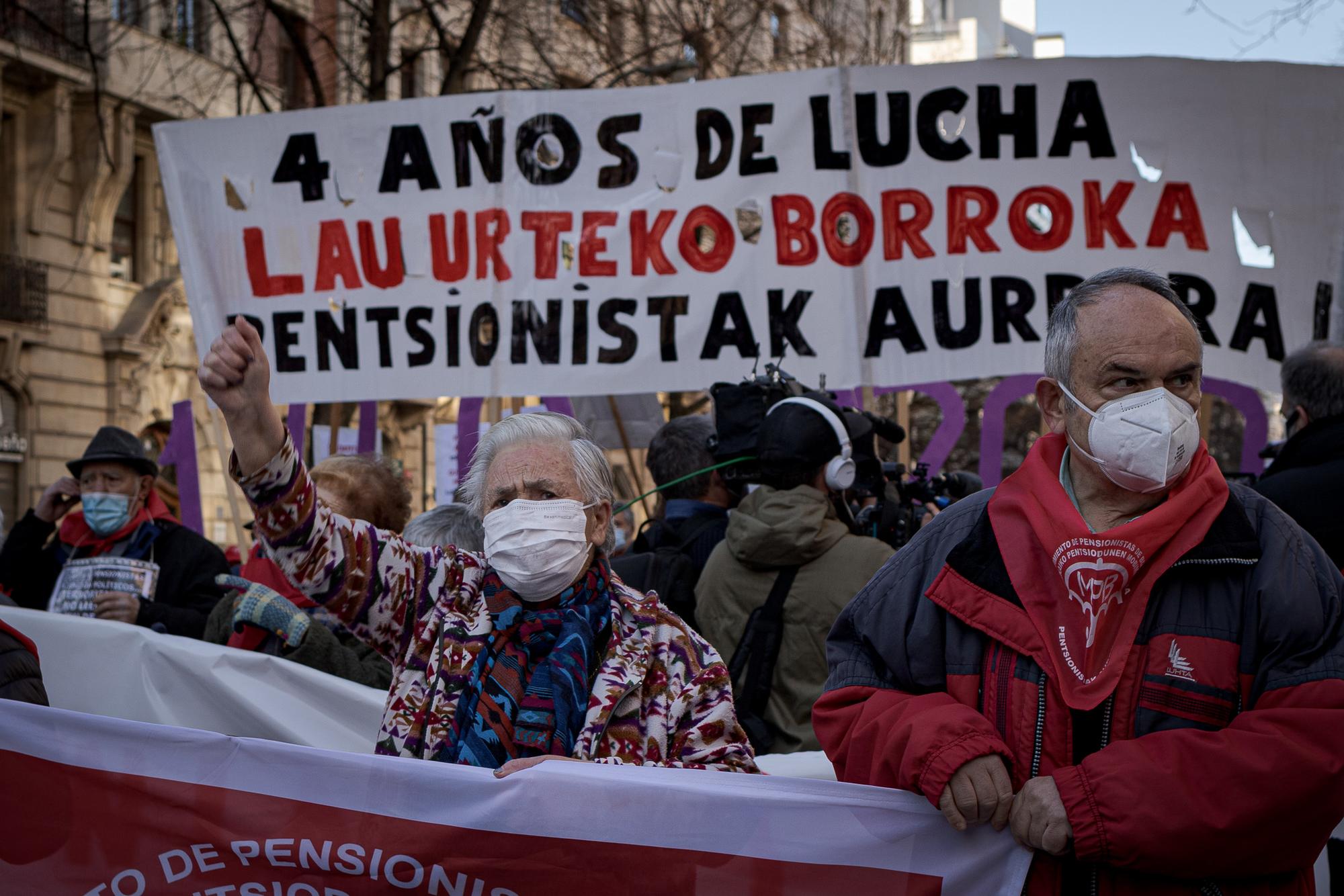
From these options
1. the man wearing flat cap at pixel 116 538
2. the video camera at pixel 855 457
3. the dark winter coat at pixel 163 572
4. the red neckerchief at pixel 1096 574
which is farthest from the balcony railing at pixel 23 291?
the red neckerchief at pixel 1096 574

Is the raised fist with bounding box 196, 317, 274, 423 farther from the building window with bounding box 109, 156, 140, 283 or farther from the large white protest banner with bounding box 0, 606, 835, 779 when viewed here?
the building window with bounding box 109, 156, 140, 283

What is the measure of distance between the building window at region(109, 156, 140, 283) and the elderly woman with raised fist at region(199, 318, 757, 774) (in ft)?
63.9

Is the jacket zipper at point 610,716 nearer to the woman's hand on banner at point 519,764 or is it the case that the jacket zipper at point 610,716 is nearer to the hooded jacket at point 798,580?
the woman's hand on banner at point 519,764

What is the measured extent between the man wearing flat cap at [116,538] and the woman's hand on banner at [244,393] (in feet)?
7.81

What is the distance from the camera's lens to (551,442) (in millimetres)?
2479

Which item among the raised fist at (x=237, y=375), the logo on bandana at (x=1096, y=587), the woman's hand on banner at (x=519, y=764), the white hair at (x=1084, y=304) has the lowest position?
the woman's hand on banner at (x=519, y=764)

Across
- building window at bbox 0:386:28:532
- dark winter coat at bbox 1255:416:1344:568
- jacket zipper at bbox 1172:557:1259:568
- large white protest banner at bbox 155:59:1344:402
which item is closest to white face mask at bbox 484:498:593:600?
jacket zipper at bbox 1172:557:1259:568

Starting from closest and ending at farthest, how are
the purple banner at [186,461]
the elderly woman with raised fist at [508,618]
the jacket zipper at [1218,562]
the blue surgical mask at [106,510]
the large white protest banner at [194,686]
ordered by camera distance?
the jacket zipper at [1218,562], the elderly woman with raised fist at [508,618], the large white protest banner at [194,686], the blue surgical mask at [106,510], the purple banner at [186,461]

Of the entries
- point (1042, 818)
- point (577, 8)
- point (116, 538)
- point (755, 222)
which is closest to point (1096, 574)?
point (1042, 818)

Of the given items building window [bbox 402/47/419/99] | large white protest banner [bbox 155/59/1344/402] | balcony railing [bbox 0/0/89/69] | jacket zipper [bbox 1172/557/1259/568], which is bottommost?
jacket zipper [bbox 1172/557/1259/568]

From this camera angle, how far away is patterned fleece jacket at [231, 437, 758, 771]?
2166 millimetres

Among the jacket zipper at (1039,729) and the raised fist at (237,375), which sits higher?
the raised fist at (237,375)

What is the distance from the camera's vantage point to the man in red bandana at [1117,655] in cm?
166

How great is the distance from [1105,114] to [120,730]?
480 centimetres
